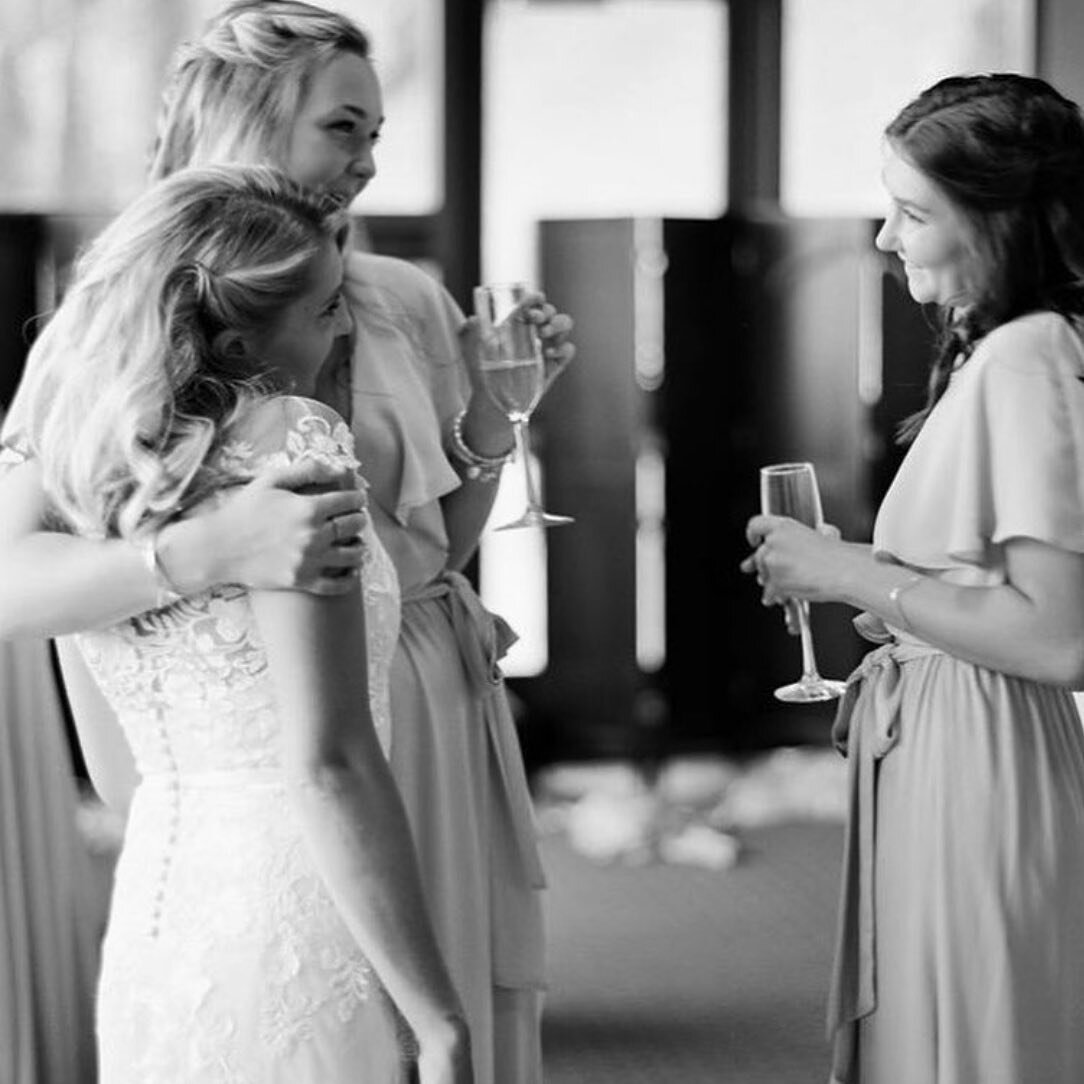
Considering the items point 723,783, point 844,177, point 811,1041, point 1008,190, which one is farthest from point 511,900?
point 844,177

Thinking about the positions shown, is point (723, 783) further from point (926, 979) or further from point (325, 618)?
point (325, 618)

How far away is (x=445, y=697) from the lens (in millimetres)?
2625

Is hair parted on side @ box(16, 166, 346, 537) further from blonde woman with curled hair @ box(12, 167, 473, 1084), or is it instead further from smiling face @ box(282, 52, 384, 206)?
smiling face @ box(282, 52, 384, 206)

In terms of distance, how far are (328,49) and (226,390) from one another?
100 centimetres

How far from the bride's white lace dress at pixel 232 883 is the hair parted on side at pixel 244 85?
892 mm

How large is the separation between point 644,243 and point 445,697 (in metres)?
4.05

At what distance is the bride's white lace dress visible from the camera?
5.42ft

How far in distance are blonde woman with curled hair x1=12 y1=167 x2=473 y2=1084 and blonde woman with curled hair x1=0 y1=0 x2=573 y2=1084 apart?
79 cm

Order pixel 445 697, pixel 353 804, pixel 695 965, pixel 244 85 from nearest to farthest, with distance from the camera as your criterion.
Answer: pixel 353 804
pixel 244 85
pixel 445 697
pixel 695 965

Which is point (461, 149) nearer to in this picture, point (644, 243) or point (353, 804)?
point (644, 243)

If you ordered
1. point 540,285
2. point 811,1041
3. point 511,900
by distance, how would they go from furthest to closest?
point 540,285 → point 811,1041 → point 511,900

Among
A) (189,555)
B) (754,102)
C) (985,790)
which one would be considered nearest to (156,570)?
(189,555)

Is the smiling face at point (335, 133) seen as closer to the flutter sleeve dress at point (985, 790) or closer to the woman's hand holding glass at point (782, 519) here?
the woman's hand holding glass at point (782, 519)

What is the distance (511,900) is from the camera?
9.02ft
